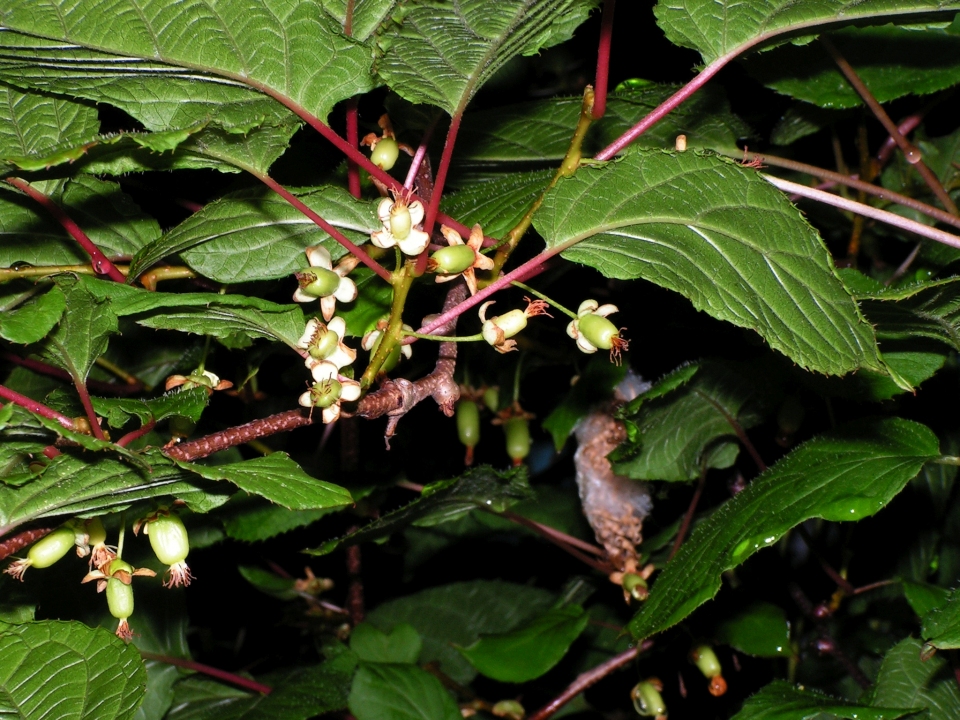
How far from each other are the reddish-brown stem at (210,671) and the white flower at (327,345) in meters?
0.69

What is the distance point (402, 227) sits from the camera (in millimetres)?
646

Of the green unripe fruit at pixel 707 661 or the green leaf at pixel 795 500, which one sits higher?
the green leaf at pixel 795 500

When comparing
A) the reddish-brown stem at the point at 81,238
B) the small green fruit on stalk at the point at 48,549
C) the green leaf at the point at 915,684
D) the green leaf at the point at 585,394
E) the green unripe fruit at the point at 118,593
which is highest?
the reddish-brown stem at the point at 81,238

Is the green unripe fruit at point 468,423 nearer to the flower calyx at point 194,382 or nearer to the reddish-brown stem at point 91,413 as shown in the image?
the flower calyx at point 194,382

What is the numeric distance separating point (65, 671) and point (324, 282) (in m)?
0.44

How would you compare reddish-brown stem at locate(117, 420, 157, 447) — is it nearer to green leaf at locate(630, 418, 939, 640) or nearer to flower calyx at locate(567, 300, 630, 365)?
flower calyx at locate(567, 300, 630, 365)

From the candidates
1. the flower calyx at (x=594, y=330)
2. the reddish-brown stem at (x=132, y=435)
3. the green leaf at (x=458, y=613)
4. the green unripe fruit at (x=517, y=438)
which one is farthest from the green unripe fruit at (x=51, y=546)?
the green leaf at (x=458, y=613)

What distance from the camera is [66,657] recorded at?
733mm

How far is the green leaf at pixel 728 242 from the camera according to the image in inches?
24.2

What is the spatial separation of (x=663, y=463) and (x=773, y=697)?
12.6 inches

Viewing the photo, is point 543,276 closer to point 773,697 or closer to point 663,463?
point 663,463

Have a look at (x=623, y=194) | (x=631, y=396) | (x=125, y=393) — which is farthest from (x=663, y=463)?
(x=125, y=393)

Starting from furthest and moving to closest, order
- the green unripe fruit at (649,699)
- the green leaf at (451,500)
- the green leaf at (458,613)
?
the green leaf at (458,613), the green unripe fruit at (649,699), the green leaf at (451,500)

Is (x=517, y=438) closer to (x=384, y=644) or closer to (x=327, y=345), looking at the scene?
(x=384, y=644)
